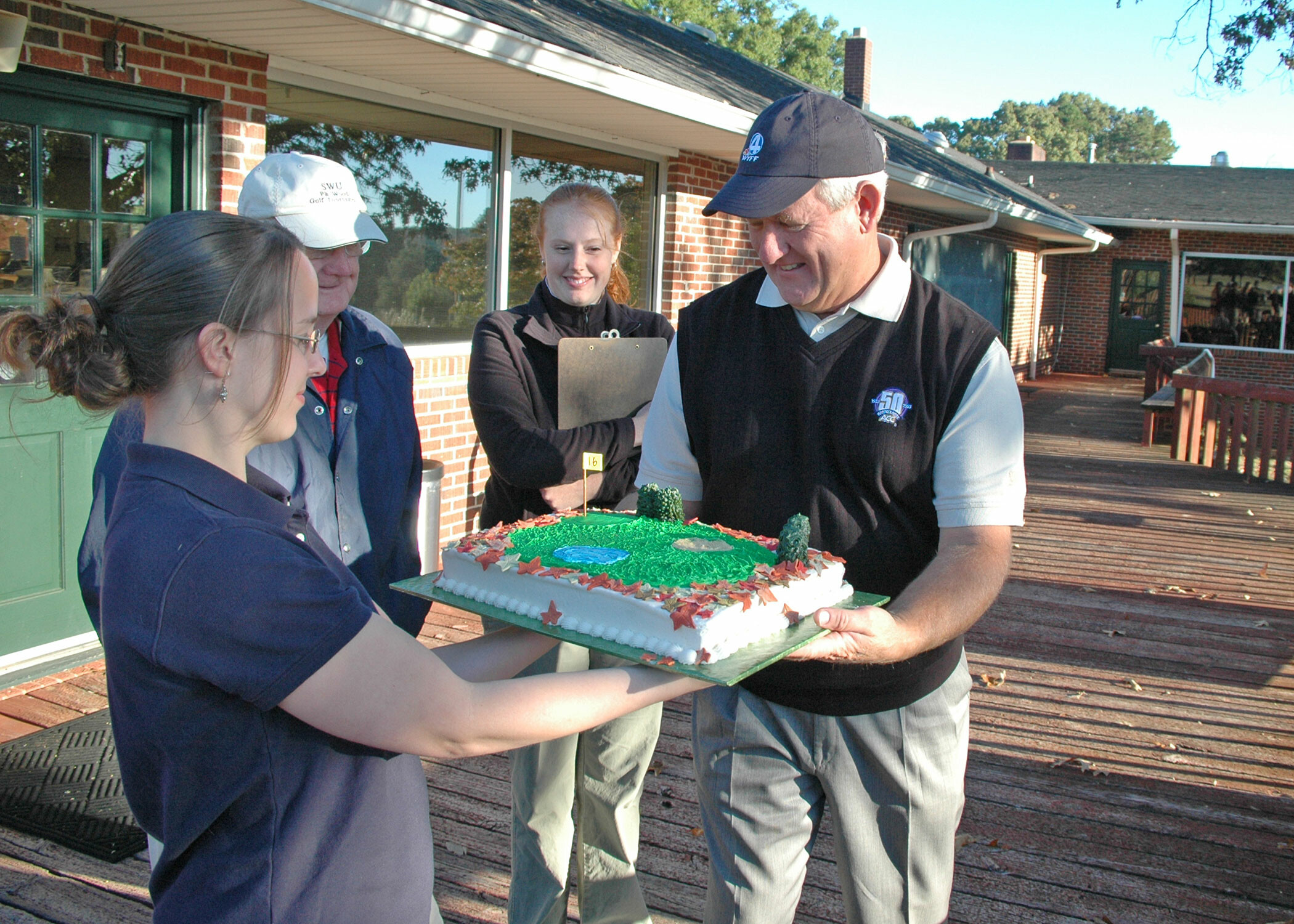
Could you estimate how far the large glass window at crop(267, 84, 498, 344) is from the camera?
5.97m

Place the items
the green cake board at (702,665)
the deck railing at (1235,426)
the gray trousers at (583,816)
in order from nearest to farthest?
1. the green cake board at (702,665)
2. the gray trousers at (583,816)
3. the deck railing at (1235,426)

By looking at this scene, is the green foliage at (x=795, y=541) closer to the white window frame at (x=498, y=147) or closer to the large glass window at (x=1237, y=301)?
the white window frame at (x=498, y=147)

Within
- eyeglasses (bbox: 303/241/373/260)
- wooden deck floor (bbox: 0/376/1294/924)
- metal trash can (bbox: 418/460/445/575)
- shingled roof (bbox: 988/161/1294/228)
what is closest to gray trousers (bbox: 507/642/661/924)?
wooden deck floor (bbox: 0/376/1294/924)


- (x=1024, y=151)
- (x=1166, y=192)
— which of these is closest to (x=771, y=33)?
(x=1024, y=151)

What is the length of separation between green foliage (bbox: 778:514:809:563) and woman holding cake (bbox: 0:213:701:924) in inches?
23.6

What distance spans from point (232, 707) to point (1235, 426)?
13.1 m

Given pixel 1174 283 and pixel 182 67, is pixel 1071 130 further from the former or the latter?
pixel 182 67

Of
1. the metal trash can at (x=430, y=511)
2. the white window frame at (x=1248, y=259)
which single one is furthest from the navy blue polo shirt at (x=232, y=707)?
the white window frame at (x=1248, y=259)

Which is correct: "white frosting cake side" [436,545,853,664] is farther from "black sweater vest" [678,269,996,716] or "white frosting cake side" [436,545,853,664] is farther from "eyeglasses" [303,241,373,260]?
"eyeglasses" [303,241,373,260]

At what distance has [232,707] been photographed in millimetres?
1315

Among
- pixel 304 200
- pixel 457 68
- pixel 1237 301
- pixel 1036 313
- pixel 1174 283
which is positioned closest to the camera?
pixel 304 200

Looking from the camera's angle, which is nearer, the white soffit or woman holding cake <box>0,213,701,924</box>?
woman holding cake <box>0,213,701,924</box>

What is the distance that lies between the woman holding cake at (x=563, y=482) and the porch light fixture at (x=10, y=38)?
95.1 inches

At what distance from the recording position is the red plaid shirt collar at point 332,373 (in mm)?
2305
